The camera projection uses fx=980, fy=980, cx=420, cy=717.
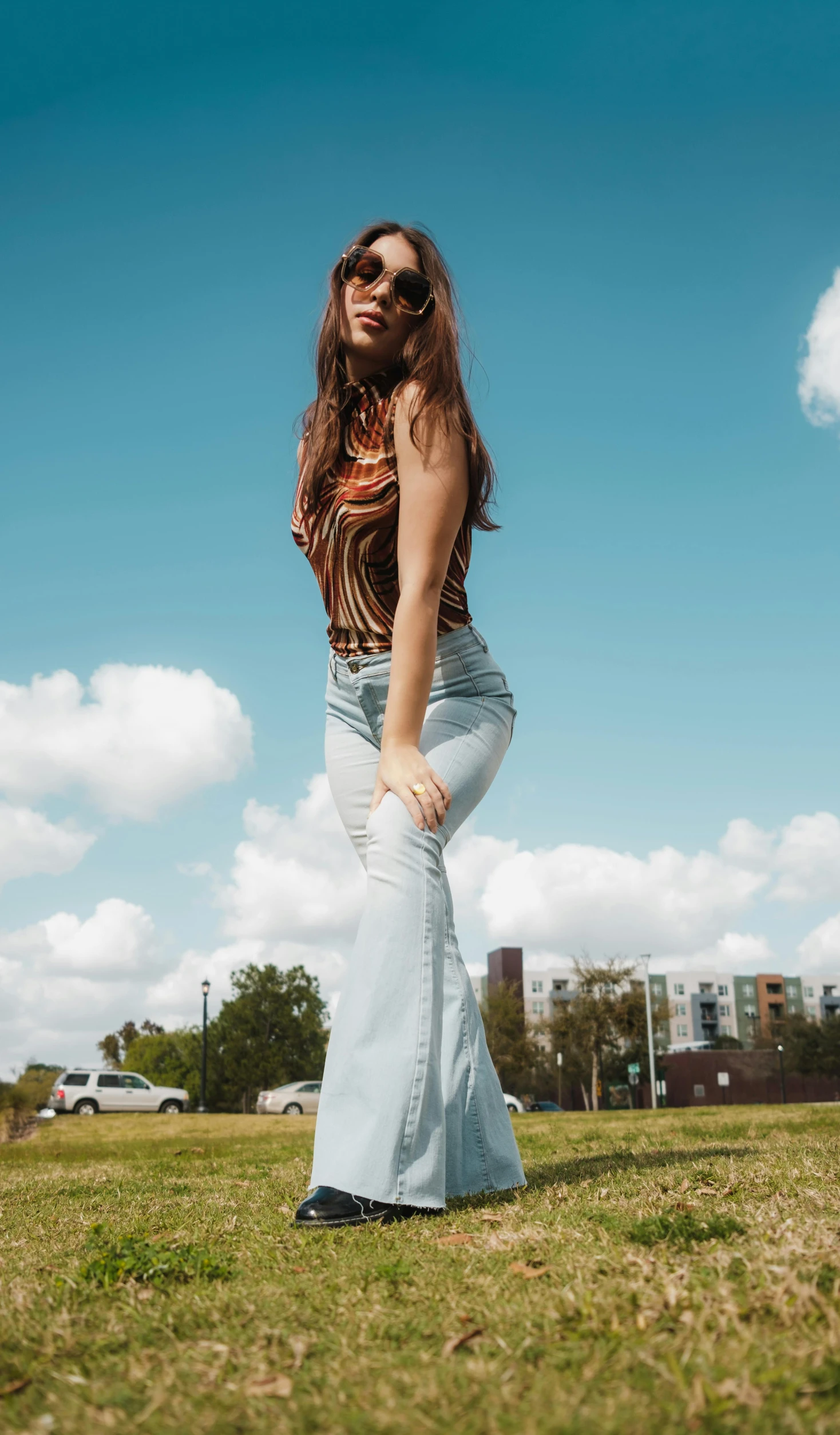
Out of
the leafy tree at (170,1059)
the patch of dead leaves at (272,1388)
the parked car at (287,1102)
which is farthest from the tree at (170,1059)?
the patch of dead leaves at (272,1388)

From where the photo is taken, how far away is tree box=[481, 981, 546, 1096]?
54.7 meters

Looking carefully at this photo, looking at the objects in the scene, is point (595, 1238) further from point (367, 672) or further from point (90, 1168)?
point (90, 1168)

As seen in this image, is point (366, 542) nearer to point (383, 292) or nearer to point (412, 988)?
point (383, 292)

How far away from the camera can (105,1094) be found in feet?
104

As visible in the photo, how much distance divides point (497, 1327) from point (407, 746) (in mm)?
1679

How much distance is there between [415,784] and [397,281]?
5.66 ft

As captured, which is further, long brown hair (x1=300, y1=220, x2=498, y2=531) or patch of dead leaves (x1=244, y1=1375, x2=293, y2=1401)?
long brown hair (x1=300, y1=220, x2=498, y2=531)

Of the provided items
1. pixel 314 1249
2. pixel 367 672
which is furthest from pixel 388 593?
pixel 314 1249

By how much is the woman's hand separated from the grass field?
103 centimetres

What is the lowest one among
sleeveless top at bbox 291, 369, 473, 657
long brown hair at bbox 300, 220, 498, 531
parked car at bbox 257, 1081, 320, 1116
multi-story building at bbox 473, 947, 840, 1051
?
parked car at bbox 257, 1081, 320, 1116

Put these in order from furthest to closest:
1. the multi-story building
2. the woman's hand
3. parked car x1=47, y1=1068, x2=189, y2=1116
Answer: the multi-story building
parked car x1=47, y1=1068, x2=189, y2=1116
the woman's hand

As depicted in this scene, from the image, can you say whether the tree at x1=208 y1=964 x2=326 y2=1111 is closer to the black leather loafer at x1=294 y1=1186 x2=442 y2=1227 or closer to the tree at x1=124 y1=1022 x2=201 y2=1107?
the tree at x1=124 y1=1022 x2=201 y2=1107

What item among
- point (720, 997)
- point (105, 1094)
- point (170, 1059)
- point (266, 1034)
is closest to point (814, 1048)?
point (266, 1034)

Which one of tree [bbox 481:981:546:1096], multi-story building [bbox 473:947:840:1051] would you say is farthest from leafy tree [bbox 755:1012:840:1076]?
multi-story building [bbox 473:947:840:1051]
